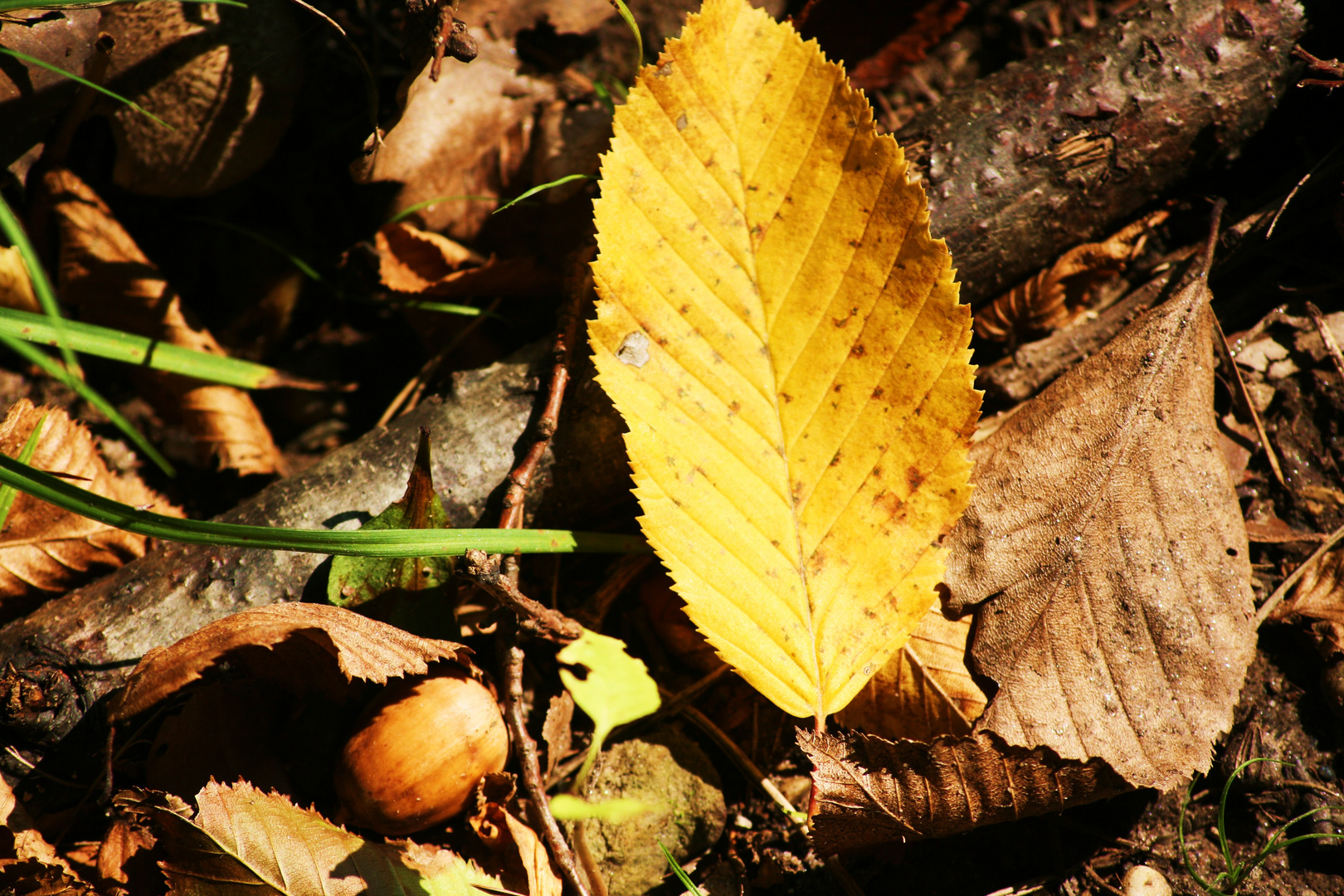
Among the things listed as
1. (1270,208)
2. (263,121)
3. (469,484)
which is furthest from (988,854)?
(263,121)

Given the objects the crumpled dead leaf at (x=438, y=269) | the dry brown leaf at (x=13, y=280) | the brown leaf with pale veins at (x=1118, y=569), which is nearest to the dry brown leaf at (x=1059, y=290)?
the brown leaf with pale veins at (x=1118, y=569)

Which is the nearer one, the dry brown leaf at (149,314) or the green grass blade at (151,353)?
the green grass blade at (151,353)

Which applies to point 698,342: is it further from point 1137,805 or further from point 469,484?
point 1137,805

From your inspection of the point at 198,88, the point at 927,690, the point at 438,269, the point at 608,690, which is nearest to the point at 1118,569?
the point at 927,690

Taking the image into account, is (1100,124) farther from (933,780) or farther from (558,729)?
(558,729)

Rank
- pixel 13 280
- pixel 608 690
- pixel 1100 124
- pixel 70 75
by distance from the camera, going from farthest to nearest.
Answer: pixel 13 280 < pixel 1100 124 < pixel 70 75 < pixel 608 690

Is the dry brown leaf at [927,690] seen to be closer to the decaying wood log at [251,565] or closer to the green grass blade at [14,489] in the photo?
the decaying wood log at [251,565]
